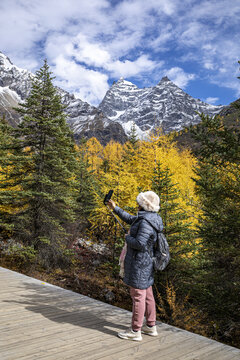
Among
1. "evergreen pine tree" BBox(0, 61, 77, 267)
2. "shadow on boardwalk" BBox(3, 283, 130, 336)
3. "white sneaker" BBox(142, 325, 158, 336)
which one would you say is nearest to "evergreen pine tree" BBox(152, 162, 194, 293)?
"shadow on boardwalk" BBox(3, 283, 130, 336)

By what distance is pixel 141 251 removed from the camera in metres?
3.68

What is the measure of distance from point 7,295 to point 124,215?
336 cm

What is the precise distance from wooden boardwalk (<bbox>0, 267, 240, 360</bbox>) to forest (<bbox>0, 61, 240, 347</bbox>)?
2.31 metres

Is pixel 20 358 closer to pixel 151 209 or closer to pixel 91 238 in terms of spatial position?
pixel 151 209

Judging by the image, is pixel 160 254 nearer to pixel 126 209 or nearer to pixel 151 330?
pixel 151 330

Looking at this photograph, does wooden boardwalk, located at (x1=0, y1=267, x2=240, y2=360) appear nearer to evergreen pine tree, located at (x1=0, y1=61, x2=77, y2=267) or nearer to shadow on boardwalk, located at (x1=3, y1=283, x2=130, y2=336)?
shadow on boardwalk, located at (x1=3, y1=283, x2=130, y2=336)

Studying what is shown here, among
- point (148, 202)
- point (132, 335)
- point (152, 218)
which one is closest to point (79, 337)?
point (132, 335)

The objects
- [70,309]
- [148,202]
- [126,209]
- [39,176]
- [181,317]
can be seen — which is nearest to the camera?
[148,202]

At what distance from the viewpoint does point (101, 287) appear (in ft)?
39.2

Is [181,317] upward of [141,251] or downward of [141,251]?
downward

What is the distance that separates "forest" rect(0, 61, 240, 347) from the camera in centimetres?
601

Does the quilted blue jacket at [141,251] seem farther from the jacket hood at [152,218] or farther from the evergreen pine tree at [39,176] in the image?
the evergreen pine tree at [39,176]

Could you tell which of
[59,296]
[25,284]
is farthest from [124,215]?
[25,284]

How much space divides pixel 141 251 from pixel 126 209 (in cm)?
516
